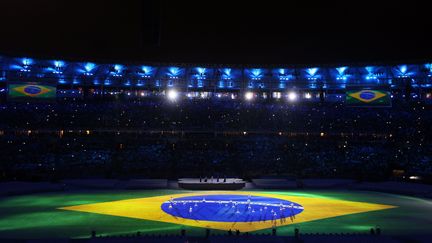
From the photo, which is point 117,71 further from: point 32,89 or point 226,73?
point 32,89

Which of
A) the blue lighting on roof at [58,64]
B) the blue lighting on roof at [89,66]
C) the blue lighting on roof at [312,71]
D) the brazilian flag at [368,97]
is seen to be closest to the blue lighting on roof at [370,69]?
the blue lighting on roof at [312,71]

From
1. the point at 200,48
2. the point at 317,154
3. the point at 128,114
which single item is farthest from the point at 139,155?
the point at 317,154

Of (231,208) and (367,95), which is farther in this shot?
(367,95)

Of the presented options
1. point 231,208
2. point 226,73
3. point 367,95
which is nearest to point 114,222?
point 231,208

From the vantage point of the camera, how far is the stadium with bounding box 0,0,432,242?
27.1m

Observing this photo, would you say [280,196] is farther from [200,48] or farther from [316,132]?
[316,132]

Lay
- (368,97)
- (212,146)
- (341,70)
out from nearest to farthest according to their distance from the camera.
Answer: (368,97)
(341,70)
(212,146)

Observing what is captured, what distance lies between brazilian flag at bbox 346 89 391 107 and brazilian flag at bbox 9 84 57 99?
104 ft

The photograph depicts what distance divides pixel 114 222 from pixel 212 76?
129 ft

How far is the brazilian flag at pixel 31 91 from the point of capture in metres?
41.0

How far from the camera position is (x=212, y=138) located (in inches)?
2422

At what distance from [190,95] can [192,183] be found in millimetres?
28853

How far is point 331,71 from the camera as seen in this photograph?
2291 inches

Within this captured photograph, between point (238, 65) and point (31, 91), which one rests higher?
point (238, 65)
